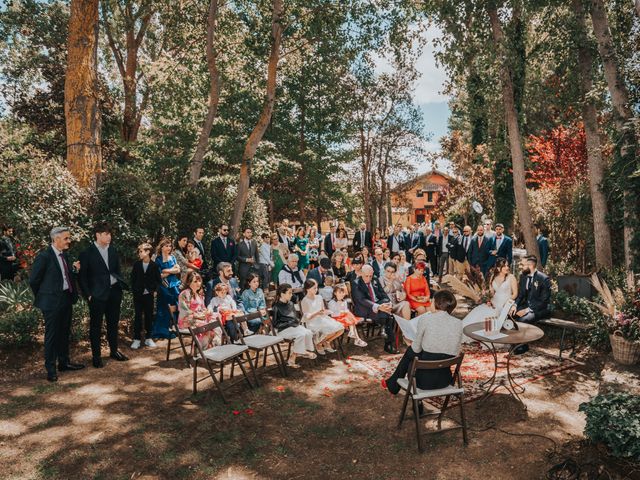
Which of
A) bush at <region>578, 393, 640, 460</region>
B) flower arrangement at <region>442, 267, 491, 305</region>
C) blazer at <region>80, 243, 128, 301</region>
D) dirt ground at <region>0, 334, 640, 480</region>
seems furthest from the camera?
flower arrangement at <region>442, 267, 491, 305</region>

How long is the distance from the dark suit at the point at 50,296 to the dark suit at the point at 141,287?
1.44 metres

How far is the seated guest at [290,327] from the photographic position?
22.1 feet

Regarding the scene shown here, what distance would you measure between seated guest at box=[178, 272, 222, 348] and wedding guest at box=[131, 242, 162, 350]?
0.93m

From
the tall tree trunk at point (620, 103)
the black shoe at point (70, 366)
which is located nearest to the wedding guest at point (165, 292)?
the black shoe at point (70, 366)

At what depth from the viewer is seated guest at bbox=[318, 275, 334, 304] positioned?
26.7 feet

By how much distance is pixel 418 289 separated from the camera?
8.00 meters

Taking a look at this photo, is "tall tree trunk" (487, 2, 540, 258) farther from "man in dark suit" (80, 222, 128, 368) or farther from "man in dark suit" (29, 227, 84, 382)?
"man in dark suit" (29, 227, 84, 382)

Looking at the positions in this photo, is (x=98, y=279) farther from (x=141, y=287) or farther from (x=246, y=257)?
(x=246, y=257)

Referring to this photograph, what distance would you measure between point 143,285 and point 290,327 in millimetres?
2832

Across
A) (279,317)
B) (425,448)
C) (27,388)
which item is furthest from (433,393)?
(27,388)

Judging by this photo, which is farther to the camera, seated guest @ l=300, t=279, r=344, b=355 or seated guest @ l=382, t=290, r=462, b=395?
seated guest @ l=300, t=279, r=344, b=355

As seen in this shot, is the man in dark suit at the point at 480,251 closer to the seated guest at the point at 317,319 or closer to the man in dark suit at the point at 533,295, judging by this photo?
the man in dark suit at the point at 533,295

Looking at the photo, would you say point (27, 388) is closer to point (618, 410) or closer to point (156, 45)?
point (618, 410)

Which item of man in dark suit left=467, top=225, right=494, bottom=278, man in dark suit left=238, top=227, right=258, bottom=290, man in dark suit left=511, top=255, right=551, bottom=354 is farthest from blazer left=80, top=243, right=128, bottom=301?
man in dark suit left=467, top=225, right=494, bottom=278
